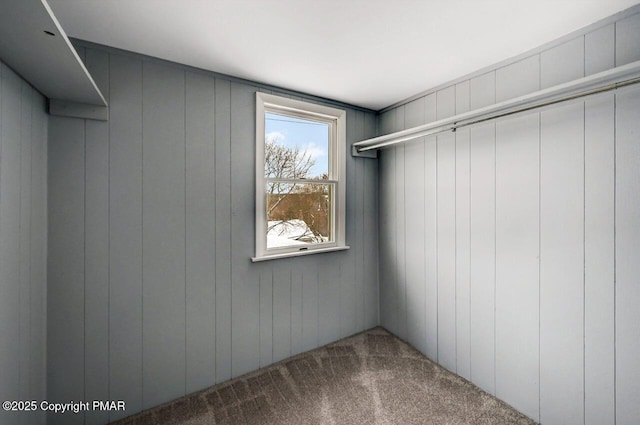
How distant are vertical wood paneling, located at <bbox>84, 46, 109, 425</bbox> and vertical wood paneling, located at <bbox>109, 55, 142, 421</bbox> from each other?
25 millimetres

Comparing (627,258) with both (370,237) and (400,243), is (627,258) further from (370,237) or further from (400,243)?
(370,237)

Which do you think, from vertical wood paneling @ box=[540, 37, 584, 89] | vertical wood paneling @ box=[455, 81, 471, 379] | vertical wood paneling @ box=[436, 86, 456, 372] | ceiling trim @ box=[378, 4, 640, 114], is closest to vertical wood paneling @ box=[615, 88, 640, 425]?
vertical wood paneling @ box=[540, 37, 584, 89]

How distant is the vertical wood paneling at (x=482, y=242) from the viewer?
1.91 m

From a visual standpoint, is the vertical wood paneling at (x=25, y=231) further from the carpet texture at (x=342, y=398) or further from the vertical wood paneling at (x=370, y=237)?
the vertical wood paneling at (x=370, y=237)

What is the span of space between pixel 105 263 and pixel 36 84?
0.99 meters

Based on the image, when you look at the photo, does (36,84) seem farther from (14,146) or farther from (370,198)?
(370,198)

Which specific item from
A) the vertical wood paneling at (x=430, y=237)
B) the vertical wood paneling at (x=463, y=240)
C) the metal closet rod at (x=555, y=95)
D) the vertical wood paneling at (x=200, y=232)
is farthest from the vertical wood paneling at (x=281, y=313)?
the metal closet rod at (x=555, y=95)

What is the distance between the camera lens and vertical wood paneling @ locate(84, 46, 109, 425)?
1607 mm

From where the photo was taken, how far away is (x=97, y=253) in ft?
5.34

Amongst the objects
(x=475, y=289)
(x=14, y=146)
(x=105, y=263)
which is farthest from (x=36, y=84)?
(x=475, y=289)

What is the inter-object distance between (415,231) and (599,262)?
1189 millimetres

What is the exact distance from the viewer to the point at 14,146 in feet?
4.03

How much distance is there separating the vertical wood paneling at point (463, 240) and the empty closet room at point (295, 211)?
0.05 ft

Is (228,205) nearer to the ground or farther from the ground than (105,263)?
farther from the ground
